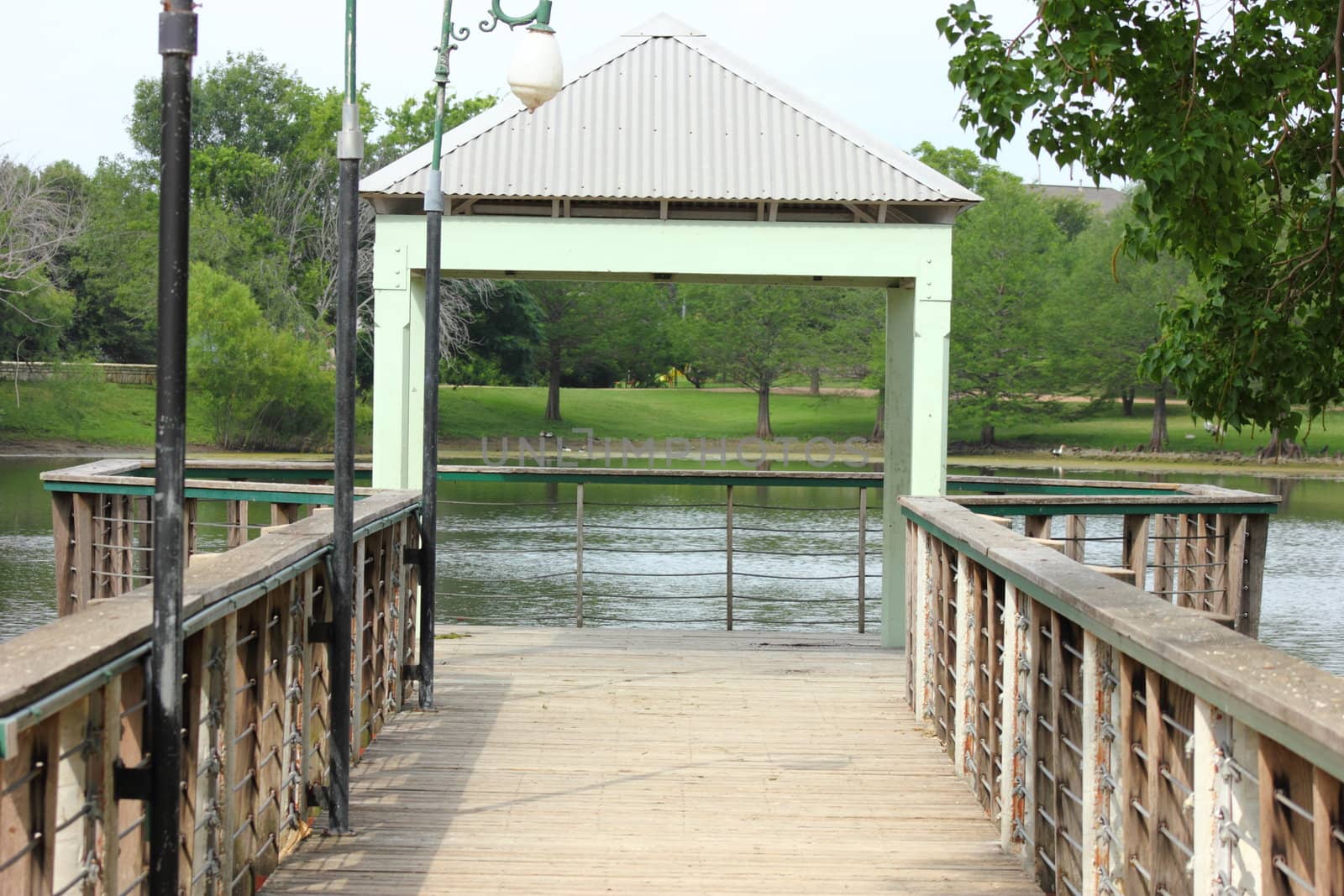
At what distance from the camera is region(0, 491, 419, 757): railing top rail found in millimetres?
2240

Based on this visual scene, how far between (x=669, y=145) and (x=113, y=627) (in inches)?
244

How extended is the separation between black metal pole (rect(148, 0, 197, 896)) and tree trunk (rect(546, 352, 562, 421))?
4625 cm

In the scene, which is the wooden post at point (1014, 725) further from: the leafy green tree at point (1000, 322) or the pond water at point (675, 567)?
the leafy green tree at point (1000, 322)

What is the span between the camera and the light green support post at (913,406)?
7840 mm

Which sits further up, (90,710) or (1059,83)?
(1059,83)

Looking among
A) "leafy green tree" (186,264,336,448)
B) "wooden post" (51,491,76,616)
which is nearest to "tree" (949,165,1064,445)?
"leafy green tree" (186,264,336,448)

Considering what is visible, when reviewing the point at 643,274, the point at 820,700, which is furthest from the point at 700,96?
the point at 820,700

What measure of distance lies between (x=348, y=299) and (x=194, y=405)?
40338 millimetres

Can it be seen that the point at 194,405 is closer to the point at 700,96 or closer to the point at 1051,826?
the point at 700,96

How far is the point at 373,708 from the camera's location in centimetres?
572

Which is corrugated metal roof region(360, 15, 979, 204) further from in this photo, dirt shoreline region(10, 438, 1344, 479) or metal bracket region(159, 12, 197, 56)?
dirt shoreline region(10, 438, 1344, 479)

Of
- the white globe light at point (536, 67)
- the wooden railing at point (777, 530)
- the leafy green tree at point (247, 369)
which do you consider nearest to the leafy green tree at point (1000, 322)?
the leafy green tree at point (247, 369)

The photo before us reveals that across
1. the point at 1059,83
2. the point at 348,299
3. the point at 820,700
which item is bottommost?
the point at 820,700

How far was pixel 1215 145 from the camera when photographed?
6.12 meters
